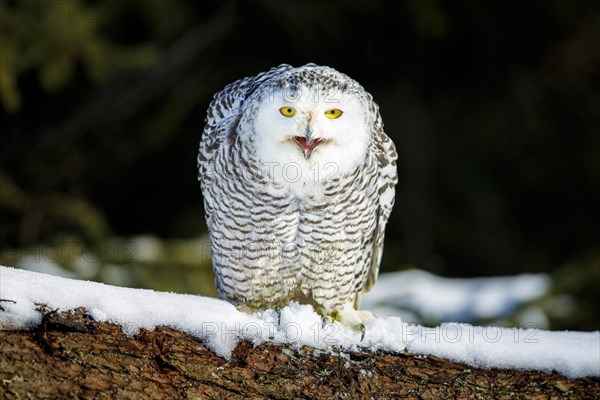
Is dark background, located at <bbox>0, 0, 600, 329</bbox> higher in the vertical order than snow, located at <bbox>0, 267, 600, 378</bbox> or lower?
higher

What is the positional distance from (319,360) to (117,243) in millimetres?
3060

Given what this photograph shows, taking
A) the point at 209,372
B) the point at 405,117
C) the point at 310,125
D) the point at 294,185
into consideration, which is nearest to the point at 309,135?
the point at 310,125

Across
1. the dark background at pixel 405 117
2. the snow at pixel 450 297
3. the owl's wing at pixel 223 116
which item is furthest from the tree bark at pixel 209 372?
the dark background at pixel 405 117

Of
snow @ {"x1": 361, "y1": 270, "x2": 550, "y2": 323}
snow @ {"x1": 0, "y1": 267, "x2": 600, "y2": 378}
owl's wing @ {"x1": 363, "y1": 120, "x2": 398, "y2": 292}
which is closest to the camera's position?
snow @ {"x1": 0, "y1": 267, "x2": 600, "y2": 378}

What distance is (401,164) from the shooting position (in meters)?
7.50

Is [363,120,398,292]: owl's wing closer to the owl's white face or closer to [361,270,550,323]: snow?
the owl's white face

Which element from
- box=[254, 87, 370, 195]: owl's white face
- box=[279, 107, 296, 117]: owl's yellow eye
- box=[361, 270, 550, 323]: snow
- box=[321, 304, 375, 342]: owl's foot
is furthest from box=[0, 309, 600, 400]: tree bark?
box=[361, 270, 550, 323]: snow

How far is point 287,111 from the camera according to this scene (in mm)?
A: 3271

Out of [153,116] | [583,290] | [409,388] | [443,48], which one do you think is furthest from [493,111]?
[409,388]

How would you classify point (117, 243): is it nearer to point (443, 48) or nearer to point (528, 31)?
point (443, 48)

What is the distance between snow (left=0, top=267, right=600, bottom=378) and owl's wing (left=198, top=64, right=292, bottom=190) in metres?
0.98

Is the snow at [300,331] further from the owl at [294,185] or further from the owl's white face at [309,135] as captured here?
the owl's white face at [309,135]

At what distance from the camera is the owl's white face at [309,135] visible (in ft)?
10.6

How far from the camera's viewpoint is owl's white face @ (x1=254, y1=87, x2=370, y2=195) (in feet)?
10.6
